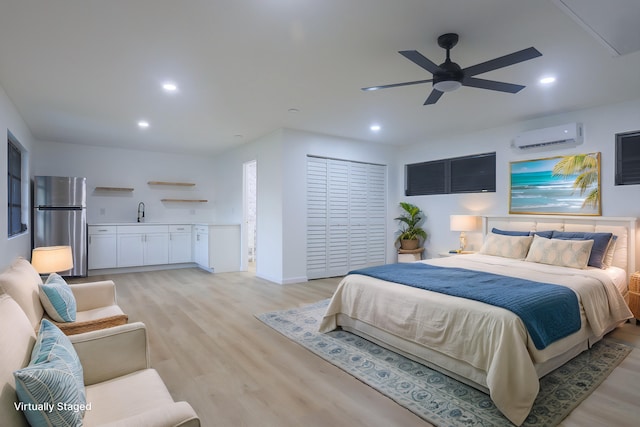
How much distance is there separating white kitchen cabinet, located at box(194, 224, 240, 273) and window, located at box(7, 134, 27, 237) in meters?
2.74

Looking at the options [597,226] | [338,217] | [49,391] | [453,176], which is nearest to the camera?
[49,391]

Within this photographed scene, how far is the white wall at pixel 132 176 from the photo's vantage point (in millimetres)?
6562

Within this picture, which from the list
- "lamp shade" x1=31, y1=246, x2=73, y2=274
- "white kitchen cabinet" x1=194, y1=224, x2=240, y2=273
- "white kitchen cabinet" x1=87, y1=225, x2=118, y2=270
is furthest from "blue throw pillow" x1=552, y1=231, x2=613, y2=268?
"white kitchen cabinet" x1=87, y1=225, x2=118, y2=270

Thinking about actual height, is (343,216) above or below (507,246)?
above

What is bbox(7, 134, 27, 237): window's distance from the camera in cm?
416

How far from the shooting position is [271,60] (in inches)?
119

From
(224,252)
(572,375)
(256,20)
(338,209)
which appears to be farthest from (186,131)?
(572,375)

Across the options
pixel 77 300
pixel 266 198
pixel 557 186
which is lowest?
pixel 77 300

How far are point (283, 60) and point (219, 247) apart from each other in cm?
449

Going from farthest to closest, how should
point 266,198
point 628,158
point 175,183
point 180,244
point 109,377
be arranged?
point 175,183 → point 180,244 → point 266,198 → point 628,158 → point 109,377

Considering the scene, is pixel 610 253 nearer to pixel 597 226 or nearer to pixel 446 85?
pixel 597 226

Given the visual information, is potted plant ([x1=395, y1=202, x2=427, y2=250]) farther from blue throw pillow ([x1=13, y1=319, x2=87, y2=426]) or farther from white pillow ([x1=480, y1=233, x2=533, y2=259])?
blue throw pillow ([x1=13, y1=319, x2=87, y2=426])

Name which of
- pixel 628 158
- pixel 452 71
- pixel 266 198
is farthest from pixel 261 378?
pixel 628 158

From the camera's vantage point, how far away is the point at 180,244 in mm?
7234
